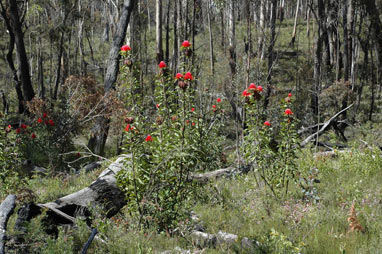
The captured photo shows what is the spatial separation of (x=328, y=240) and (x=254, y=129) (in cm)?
159

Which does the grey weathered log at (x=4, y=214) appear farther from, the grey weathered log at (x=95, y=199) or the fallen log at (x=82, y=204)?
the grey weathered log at (x=95, y=199)

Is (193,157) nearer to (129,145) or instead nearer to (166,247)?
(129,145)

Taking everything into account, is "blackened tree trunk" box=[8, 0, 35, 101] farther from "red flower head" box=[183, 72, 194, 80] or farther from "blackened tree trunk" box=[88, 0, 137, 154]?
"red flower head" box=[183, 72, 194, 80]

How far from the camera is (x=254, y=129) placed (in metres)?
4.41

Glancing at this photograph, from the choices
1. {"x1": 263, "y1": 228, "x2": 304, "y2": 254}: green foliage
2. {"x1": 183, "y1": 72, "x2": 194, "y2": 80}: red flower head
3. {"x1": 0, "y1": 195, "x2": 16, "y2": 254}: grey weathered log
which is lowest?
{"x1": 263, "y1": 228, "x2": 304, "y2": 254}: green foliage

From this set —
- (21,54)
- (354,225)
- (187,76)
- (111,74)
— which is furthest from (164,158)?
(21,54)

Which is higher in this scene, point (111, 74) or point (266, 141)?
point (111, 74)

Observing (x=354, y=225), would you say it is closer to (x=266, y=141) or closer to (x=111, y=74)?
(x=266, y=141)

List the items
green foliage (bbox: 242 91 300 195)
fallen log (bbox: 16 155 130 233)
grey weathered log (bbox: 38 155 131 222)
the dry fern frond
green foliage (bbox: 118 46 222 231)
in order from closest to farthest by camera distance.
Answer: green foliage (bbox: 118 46 222 231), the dry fern frond, fallen log (bbox: 16 155 130 233), grey weathered log (bbox: 38 155 131 222), green foliage (bbox: 242 91 300 195)

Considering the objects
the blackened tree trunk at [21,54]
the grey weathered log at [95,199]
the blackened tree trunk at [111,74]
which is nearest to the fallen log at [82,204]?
the grey weathered log at [95,199]

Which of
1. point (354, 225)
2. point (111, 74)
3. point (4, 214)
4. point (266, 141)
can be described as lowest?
point (354, 225)

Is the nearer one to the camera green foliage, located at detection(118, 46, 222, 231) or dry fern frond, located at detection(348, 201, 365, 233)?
green foliage, located at detection(118, 46, 222, 231)

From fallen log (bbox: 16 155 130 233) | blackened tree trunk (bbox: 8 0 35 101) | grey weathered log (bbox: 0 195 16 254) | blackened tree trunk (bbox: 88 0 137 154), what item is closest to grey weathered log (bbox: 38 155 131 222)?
fallen log (bbox: 16 155 130 233)

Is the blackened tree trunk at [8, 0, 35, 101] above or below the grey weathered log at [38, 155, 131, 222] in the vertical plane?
above
